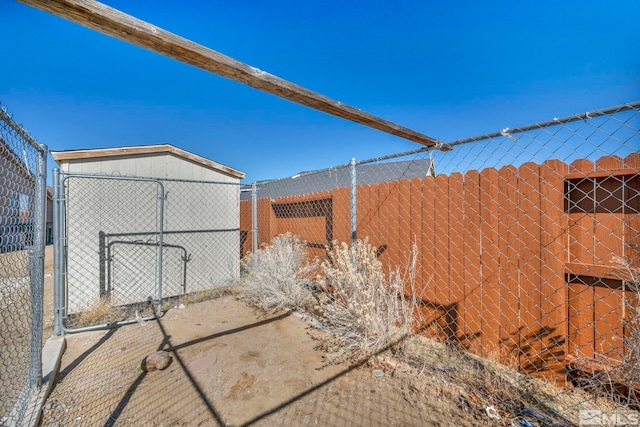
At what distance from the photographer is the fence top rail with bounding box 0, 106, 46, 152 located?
1.50 meters

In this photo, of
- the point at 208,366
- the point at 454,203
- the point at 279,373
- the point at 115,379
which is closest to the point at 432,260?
the point at 454,203

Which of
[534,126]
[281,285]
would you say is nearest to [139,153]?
[281,285]

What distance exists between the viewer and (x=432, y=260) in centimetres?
279

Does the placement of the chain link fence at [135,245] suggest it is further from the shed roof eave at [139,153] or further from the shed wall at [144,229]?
the shed roof eave at [139,153]

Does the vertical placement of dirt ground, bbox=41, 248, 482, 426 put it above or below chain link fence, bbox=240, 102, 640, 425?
below

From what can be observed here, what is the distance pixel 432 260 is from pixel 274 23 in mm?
5810

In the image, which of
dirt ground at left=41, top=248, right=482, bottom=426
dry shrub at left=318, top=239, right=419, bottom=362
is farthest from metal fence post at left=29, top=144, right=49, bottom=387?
dry shrub at left=318, top=239, right=419, bottom=362

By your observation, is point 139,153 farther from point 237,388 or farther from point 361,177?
point 361,177

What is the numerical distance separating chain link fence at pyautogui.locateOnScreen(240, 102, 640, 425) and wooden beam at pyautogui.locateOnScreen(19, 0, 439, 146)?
3.76ft

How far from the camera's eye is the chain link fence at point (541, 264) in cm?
177

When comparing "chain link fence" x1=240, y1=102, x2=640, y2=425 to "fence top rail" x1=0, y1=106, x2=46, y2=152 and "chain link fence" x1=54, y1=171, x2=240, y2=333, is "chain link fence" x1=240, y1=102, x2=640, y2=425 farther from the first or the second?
"chain link fence" x1=54, y1=171, x2=240, y2=333

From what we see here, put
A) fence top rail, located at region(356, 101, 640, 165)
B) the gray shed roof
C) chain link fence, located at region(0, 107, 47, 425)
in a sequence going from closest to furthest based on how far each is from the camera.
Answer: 1. fence top rail, located at region(356, 101, 640, 165)
2. chain link fence, located at region(0, 107, 47, 425)
3. the gray shed roof

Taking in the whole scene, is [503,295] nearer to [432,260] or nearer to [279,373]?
[432,260]

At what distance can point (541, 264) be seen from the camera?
2.13 m
